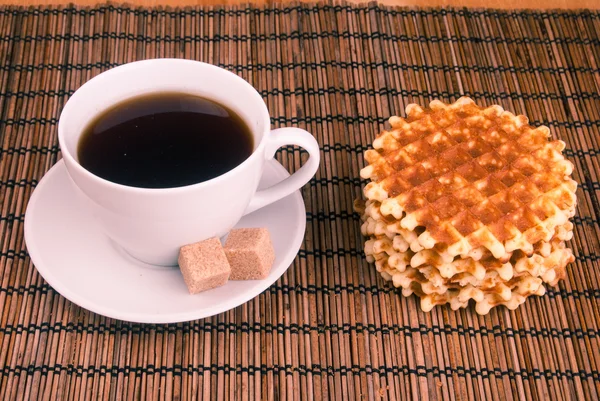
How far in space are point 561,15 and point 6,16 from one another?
1.34 meters

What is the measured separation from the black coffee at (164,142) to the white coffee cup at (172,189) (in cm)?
2

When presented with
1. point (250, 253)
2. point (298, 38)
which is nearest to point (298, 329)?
point (250, 253)

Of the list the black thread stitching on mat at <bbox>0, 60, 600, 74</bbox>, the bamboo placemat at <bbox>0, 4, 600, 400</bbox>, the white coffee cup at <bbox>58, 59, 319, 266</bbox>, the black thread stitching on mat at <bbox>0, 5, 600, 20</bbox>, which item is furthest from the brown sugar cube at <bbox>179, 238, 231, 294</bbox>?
the black thread stitching on mat at <bbox>0, 5, 600, 20</bbox>

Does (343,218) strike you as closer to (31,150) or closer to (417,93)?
(417,93)

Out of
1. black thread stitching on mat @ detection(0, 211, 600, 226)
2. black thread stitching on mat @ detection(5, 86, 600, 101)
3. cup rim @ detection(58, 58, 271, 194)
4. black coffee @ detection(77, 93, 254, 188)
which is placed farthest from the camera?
black thread stitching on mat @ detection(5, 86, 600, 101)

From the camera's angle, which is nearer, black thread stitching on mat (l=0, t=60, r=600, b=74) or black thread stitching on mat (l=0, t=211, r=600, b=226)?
black thread stitching on mat (l=0, t=211, r=600, b=226)

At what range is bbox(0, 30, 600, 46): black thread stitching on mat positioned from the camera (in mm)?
1604

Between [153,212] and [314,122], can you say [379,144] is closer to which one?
[314,122]

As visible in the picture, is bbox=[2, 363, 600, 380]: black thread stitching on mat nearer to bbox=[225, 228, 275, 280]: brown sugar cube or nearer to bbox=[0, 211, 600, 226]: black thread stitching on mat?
bbox=[225, 228, 275, 280]: brown sugar cube

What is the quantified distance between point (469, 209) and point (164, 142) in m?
0.52

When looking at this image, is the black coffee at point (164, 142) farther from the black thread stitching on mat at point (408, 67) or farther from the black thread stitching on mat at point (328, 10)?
the black thread stitching on mat at point (328, 10)

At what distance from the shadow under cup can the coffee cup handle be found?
23 mm

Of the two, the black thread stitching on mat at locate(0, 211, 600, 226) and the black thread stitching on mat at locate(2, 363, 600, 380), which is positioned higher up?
the black thread stitching on mat at locate(0, 211, 600, 226)

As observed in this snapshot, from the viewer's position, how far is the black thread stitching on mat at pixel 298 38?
63.1 inches
